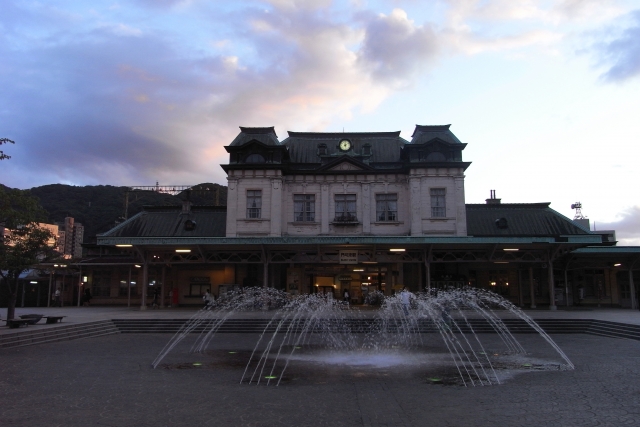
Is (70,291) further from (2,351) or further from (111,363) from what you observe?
(111,363)

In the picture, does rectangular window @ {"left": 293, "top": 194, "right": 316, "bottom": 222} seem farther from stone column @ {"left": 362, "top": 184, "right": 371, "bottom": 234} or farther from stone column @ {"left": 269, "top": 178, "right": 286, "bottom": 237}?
stone column @ {"left": 362, "top": 184, "right": 371, "bottom": 234}

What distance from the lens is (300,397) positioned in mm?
9562

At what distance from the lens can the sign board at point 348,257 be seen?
2989cm

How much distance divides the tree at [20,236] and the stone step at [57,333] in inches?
106

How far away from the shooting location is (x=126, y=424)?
7.71 m

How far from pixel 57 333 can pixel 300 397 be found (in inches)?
553

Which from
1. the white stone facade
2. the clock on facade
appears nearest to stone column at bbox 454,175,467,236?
the white stone facade

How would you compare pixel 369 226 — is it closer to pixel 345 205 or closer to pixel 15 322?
pixel 345 205

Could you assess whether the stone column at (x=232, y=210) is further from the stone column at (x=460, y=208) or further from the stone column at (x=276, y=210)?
the stone column at (x=460, y=208)

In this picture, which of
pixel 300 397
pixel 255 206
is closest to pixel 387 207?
pixel 255 206

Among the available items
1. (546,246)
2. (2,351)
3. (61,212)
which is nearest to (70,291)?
(2,351)

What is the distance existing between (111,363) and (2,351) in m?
4.92

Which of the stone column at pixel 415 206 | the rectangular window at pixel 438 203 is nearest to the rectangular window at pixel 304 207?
the stone column at pixel 415 206

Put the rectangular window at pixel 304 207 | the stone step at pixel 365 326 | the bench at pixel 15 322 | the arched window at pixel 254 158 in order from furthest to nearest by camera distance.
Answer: the arched window at pixel 254 158, the rectangular window at pixel 304 207, the stone step at pixel 365 326, the bench at pixel 15 322
